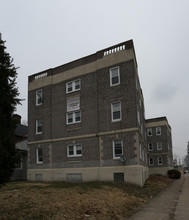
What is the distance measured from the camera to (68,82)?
24594 mm

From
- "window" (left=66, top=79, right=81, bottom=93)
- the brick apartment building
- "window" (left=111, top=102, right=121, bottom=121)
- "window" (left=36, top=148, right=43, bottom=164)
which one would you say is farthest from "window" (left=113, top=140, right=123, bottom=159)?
"window" (left=36, top=148, right=43, bottom=164)

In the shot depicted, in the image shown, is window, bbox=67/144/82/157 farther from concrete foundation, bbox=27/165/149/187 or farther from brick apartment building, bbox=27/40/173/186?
concrete foundation, bbox=27/165/149/187

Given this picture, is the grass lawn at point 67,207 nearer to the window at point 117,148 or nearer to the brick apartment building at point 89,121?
the window at point 117,148

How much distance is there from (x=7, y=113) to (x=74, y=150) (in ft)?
47.1

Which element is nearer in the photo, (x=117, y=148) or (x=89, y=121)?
(x=117, y=148)

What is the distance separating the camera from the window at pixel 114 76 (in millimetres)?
21286

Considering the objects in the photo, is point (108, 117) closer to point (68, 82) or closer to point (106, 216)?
point (68, 82)

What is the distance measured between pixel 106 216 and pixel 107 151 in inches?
431

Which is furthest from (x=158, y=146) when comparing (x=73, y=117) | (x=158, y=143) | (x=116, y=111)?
(x=116, y=111)

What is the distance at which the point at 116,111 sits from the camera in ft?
68.4

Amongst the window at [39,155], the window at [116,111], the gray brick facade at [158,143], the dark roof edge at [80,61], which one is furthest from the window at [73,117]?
the gray brick facade at [158,143]

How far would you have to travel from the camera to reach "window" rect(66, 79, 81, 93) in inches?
941

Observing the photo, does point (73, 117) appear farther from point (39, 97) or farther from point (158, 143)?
point (158, 143)

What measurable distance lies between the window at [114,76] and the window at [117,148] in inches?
216
